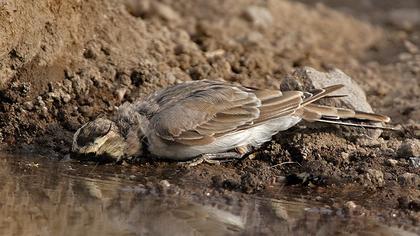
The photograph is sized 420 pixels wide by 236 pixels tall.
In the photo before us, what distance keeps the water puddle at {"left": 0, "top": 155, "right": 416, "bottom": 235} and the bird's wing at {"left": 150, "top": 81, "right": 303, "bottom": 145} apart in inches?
23.6

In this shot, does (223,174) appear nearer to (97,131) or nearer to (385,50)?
(97,131)

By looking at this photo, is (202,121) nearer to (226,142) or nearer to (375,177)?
(226,142)

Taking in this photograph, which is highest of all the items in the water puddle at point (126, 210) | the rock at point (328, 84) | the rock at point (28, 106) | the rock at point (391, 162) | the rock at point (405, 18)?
the rock at point (405, 18)

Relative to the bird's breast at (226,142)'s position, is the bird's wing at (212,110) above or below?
above

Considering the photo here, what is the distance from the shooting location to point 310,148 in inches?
330

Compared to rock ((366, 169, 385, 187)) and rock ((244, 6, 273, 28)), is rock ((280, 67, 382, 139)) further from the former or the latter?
rock ((244, 6, 273, 28))

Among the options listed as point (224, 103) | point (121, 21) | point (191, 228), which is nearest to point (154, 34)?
point (121, 21)

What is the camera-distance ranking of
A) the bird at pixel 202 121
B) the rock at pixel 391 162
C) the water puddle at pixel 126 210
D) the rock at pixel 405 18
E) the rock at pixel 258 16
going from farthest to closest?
the rock at pixel 405 18 < the rock at pixel 258 16 < the rock at pixel 391 162 < the bird at pixel 202 121 < the water puddle at pixel 126 210

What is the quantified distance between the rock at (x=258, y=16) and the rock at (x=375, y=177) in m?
5.84

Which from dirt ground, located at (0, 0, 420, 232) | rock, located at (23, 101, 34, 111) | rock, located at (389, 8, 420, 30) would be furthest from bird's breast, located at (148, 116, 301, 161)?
rock, located at (389, 8, 420, 30)

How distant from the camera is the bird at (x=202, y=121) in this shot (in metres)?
8.06

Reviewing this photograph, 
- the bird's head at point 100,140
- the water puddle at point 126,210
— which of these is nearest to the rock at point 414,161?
the water puddle at point 126,210

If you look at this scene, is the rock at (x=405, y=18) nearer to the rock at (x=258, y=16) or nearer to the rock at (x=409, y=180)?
the rock at (x=258, y=16)

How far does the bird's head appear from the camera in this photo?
7.96 meters
